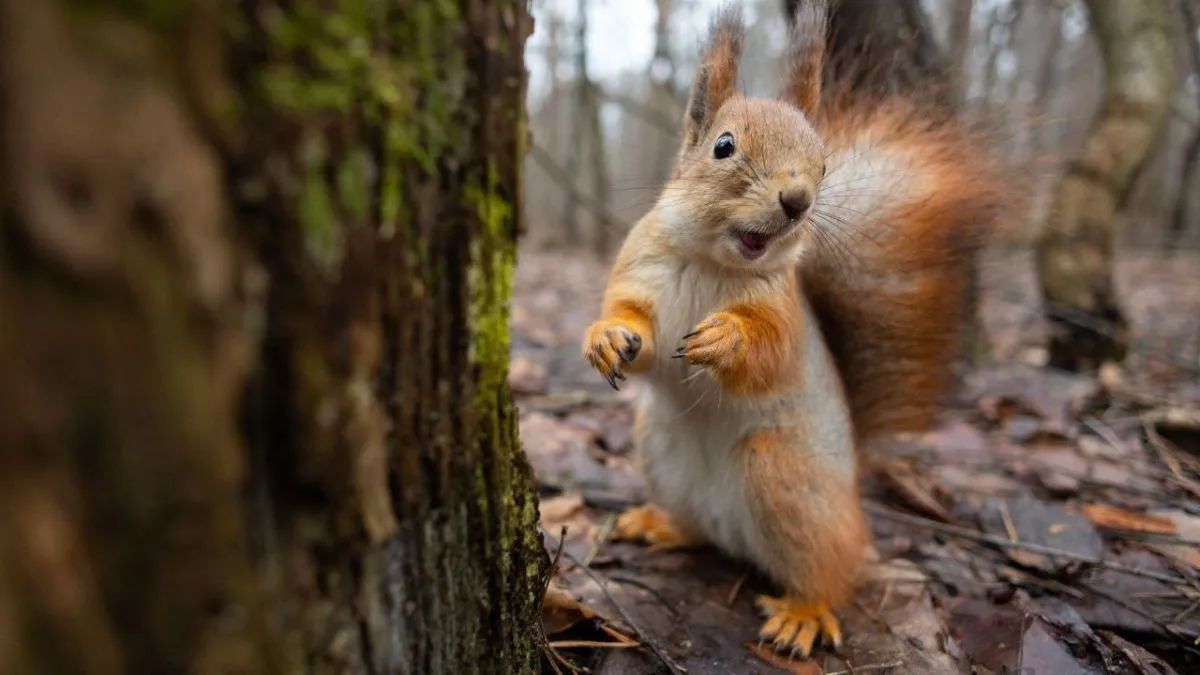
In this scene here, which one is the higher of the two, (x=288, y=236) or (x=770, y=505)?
(x=288, y=236)

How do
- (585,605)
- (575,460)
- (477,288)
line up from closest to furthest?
(477,288) → (585,605) → (575,460)

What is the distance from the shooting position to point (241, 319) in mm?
588

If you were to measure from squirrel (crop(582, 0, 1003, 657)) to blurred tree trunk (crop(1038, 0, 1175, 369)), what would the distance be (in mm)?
2600

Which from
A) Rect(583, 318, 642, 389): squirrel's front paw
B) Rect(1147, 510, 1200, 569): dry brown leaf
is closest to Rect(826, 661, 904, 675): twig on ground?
Rect(583, 318, 642, 389): squirrel's front paw

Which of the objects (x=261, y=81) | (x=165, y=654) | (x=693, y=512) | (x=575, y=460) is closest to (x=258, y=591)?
(x=165, y=654)

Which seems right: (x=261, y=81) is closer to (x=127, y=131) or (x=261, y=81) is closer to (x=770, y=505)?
(x=127, y=131)

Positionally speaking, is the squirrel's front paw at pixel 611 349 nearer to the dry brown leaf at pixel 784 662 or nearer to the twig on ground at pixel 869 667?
the dry brown leaf at pixel 784 662

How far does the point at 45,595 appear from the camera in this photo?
1.70ft

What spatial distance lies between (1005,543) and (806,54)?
52.0 inches

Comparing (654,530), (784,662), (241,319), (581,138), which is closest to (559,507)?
(654,530)

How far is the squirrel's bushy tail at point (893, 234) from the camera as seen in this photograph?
5.87ft

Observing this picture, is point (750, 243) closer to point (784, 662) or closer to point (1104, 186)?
point (784, 662)

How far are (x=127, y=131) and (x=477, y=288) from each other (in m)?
0.40

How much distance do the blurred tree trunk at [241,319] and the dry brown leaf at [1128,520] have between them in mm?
1982
